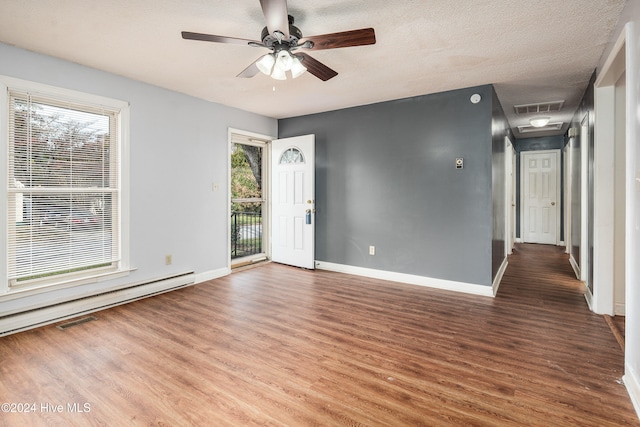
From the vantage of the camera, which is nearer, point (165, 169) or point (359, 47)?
point (359, 47)

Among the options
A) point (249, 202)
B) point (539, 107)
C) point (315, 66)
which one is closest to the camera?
point (315, 66)

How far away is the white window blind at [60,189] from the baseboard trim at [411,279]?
2.90 metres

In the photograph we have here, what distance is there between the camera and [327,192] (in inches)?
200

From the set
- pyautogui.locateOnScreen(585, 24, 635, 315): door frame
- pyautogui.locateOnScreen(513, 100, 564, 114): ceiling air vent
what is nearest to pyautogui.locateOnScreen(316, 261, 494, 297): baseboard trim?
pyautogui.locateOnScreen(585, 24, 635, 315): door frame

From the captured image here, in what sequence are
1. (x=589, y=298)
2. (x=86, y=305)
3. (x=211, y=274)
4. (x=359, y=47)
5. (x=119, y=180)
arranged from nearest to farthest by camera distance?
(x=359, y=47), (x=86, y=305), (x=589, y=298), (x=119, y=180), (x=211, y=274)

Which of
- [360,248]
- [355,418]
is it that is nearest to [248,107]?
[360,248]

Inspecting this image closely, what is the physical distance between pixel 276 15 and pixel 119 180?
8.60ft

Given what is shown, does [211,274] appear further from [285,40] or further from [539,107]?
[539,107]

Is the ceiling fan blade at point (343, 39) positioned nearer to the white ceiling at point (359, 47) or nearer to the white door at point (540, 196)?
the white ceiling at point (359, 47)

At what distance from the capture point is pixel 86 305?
319 cm

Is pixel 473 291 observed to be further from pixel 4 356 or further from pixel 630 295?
pixel 4 356

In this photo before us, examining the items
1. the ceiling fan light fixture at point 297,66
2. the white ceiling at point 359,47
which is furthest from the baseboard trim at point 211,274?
the ceiling fan light fixture at point 297,66

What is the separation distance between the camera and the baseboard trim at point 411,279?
3.85m

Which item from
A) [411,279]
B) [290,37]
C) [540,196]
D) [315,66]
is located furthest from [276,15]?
[540,196]
